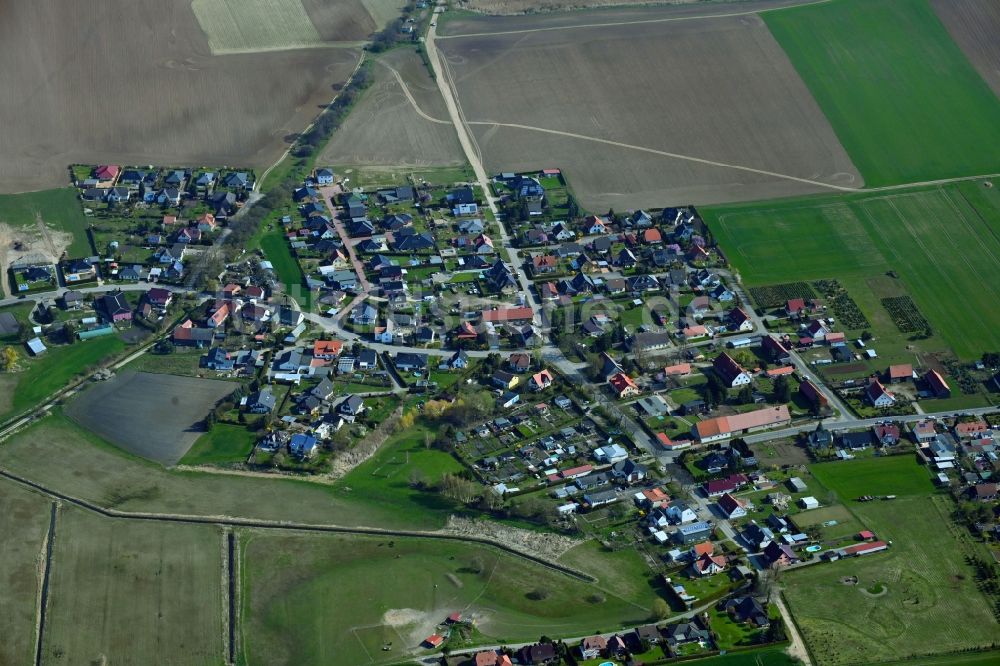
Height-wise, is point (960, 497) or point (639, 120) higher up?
point (639, 120)

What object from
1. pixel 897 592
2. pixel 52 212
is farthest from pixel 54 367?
pixel 897 592

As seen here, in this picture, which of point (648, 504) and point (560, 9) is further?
point (560, 9)

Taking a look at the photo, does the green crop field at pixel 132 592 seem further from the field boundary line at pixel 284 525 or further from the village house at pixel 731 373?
the village house at pixel 731 373

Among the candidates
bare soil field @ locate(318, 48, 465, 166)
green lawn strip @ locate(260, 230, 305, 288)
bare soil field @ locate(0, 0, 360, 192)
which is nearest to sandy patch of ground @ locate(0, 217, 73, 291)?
bare soil field @ locate(0, 0, 360, 192)

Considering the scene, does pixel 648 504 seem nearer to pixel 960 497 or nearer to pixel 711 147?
pixel 960 497

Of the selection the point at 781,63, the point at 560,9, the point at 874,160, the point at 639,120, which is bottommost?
the point at 874,160

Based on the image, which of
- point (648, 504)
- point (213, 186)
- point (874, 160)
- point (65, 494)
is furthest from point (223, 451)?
point (874, 160)

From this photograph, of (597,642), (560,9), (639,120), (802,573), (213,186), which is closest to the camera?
(597,642)

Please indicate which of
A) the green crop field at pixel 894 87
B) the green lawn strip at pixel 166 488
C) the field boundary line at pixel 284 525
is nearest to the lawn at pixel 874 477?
the field boundary line at pixel 284 525

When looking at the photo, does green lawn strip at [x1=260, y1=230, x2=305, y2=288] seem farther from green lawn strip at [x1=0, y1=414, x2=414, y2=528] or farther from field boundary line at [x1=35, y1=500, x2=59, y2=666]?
field boundary line at [x1=35, y1=500, x2=59, y2=666]
